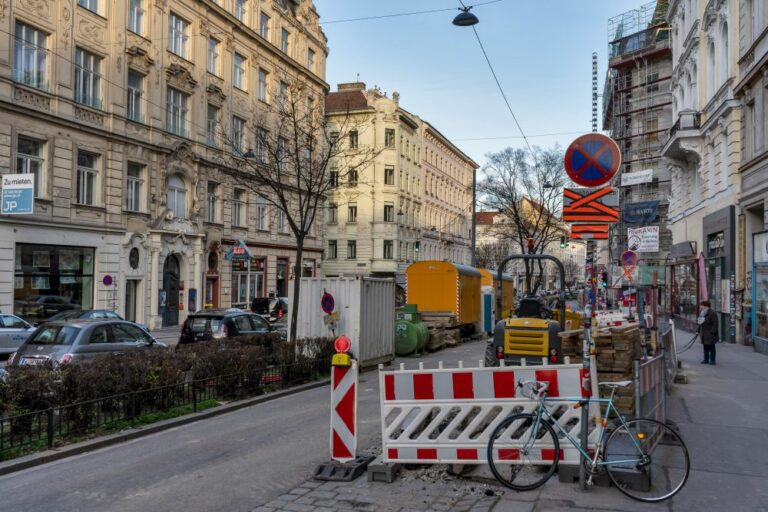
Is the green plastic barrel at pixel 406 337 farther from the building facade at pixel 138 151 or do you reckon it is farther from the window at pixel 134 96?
the window at pixel 134 96

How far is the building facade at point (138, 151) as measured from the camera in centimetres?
2539

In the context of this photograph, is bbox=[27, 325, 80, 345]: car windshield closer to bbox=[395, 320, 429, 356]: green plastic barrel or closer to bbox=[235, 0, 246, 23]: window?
bbox=[395, 320, 429, 356]: green plastic barrel

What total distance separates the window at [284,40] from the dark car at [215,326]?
96.4ft

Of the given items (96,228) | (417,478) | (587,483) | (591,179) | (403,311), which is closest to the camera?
(587,483)

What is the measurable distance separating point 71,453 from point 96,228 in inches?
860

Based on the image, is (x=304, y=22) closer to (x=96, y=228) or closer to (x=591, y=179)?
(x=96, y=228)

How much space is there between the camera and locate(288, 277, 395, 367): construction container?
16.4m

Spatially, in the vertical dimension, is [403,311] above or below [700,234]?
below

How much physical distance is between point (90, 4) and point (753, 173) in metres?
25.8

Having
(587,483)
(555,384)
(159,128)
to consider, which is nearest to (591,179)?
(555,384)

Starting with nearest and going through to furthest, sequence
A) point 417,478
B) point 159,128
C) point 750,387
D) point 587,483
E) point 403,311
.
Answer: point 587,483, point 417,478, point 750,387, point 403,311, point 159,128

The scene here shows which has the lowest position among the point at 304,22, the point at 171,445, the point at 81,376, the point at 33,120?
the point at 171,445

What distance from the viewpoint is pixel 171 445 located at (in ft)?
28.9

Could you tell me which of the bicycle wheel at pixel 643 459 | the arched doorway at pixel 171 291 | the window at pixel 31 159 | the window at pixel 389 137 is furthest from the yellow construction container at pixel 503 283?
the window at pixel 389 137
